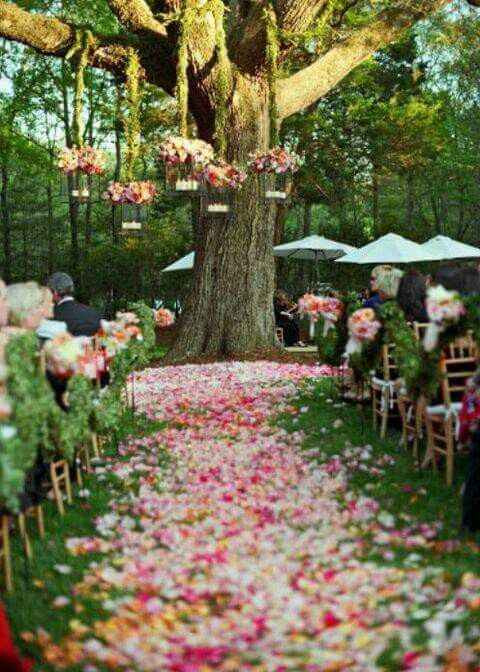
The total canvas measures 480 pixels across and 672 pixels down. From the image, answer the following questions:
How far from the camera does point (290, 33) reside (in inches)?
568

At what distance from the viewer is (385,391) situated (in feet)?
28.6

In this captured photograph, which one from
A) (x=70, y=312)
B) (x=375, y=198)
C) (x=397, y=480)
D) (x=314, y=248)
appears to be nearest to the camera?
(x=397, y=480)

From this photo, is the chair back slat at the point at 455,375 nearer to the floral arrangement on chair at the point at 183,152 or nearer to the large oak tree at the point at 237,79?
the floral arrangement on chair at the point at 183,152

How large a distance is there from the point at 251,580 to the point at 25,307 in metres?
2.63

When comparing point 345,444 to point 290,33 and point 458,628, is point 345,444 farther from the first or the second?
point 290,33

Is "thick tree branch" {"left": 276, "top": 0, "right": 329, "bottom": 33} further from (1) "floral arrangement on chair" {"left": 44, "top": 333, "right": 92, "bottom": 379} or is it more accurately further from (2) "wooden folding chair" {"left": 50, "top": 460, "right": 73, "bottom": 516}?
(1) "floral arrangement on chair" {"left": 44, "top": 333, "right": 92, "bottom": 379}

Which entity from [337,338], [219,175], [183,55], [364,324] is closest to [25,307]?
[364,324]

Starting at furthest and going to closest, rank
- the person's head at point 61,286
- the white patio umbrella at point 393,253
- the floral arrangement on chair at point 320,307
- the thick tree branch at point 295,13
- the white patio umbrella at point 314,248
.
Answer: the white patio umbrella at point 314,248 < the white patio umbrella at point 393,253 < the thick tree branch at point 295,13 < the floral arrangement on chair at point 320,307 < the person's head at point 61,286

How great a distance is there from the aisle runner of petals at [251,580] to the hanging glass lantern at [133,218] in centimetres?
438

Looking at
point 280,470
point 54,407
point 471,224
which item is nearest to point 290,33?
point 280,470

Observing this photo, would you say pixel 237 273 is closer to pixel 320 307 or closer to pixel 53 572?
A: pixel 320 307

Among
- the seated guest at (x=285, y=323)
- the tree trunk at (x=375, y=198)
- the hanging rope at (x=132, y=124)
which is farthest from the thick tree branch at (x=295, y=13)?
the tree trunk at (x=375, y=198)

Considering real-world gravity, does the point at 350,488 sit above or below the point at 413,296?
below

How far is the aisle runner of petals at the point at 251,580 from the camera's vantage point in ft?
13.4
